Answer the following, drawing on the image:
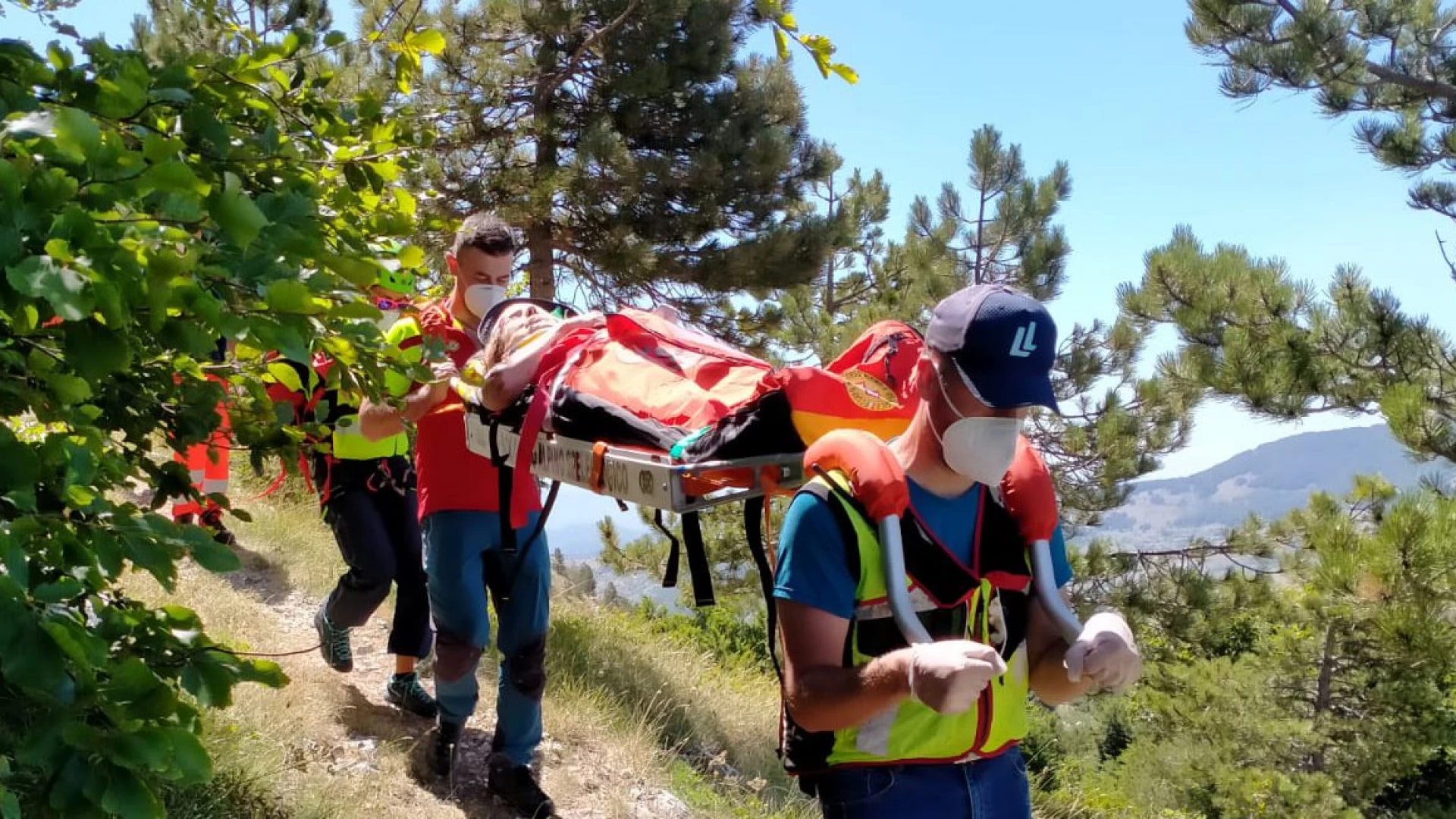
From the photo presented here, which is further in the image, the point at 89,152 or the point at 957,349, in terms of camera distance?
the point at 957,349

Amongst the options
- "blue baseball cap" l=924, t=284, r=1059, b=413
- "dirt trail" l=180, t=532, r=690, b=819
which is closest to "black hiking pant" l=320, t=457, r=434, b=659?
"dirt trail" l=180, t=532, r=690, b=819

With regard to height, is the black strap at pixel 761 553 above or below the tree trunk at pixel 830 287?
below

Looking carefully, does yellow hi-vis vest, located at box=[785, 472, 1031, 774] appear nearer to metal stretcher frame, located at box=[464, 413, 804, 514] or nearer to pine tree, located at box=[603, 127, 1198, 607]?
metal stretcher frame, located at box=[464, 413, 804, 514]

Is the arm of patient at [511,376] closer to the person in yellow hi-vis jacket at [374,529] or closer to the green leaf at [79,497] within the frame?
the person in yellow hi-vis jacket at [374,529]

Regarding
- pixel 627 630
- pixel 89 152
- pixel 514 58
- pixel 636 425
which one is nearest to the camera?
pixel 89 152

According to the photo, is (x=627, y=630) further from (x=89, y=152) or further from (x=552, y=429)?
(x=89, y=152)

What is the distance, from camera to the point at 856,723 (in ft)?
6.72

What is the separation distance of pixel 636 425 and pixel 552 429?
41cm

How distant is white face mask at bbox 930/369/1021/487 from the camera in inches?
84.1

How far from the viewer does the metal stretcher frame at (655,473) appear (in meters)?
2.65

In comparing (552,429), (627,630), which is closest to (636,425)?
(552,429)

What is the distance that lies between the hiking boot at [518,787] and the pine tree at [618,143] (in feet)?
22.6

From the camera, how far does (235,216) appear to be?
125cm

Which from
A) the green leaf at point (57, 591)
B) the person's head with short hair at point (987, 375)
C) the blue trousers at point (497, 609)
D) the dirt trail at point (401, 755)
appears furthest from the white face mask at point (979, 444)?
the dirt trail at point (401, 755)
